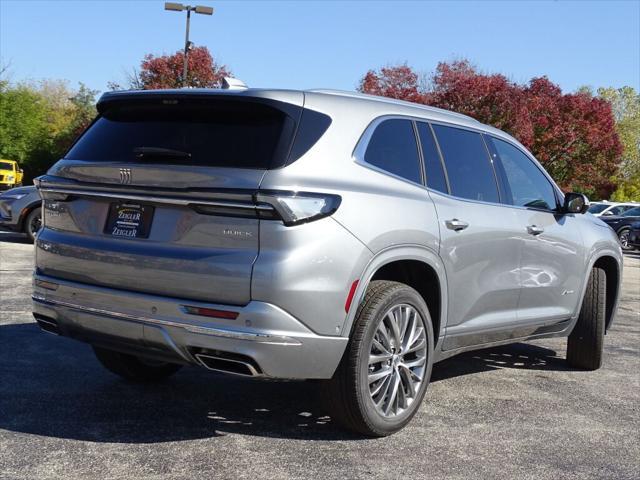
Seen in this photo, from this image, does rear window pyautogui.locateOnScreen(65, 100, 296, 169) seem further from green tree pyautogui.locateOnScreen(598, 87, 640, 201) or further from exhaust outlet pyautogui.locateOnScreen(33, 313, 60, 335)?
green tree pyautogui.locateOnScreen(598, 87, 640, 201)

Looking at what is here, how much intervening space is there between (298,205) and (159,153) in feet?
2.66

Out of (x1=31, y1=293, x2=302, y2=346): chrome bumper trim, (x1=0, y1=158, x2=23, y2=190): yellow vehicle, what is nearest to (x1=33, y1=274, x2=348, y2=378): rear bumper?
(x1=31, y1=293, x2=302, y2=346): chrome bumper trim

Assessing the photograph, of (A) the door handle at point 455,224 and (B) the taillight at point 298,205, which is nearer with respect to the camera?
(B) the taillight at point 298,205

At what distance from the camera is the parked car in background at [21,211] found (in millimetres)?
14445

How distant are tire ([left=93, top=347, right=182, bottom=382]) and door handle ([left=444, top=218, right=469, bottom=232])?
2001 mm

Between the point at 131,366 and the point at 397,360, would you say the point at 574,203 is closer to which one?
the point at 397,360

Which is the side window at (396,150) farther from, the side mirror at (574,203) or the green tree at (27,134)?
the green tree at (27,134)

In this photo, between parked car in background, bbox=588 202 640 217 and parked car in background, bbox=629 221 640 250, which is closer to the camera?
parked car in background, bbox=629 221 640 250

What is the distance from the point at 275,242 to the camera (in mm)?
3721

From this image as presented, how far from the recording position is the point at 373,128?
444cm

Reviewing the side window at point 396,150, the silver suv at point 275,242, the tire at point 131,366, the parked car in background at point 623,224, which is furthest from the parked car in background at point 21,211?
the parked car in background at point 623,224

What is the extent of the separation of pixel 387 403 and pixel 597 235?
2.94 m

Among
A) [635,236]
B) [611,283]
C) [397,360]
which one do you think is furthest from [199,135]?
[635,236]

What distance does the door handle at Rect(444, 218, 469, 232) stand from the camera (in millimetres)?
4746
